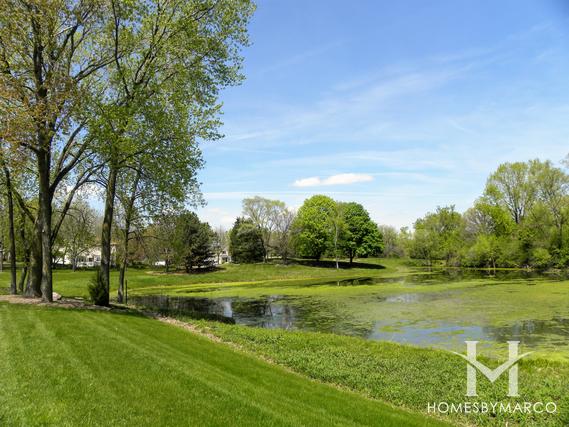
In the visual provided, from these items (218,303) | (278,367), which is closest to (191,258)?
(218,303)

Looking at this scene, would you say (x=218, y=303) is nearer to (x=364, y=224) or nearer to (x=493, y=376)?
(x=493, y=376)

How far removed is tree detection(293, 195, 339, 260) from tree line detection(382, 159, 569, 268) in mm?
23937

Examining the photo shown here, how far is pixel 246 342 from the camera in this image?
627 inches

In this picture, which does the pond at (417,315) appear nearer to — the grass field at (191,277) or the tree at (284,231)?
the grass field at (191,277)

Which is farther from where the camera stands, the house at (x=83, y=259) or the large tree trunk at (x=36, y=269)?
the house at (x=83, y=259)

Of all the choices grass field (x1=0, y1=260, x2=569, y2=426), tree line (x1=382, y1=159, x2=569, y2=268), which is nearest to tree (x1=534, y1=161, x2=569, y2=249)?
tree line (x1=382, y1=159, x2=569, y2=268)

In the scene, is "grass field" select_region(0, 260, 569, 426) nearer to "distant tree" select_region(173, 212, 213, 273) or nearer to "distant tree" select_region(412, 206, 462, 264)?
"distant tree" select_region(173, 212, 213, 273)

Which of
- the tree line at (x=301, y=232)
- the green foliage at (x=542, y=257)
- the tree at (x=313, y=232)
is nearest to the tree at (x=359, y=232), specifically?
the tree line at (x=301, y=232)

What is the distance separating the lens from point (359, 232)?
9562 centimetres

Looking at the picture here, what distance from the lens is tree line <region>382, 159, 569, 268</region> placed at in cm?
6950

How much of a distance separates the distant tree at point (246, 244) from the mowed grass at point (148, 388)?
71017 mm

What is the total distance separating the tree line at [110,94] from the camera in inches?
699

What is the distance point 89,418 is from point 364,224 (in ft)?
305

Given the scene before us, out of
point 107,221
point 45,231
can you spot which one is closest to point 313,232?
point 107,221
